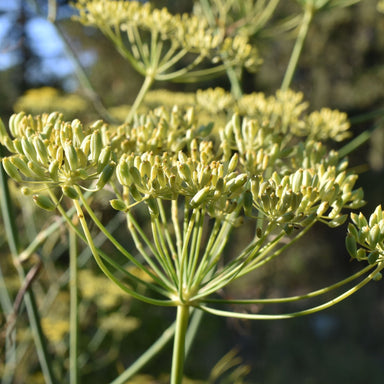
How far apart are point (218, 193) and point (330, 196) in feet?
0.71

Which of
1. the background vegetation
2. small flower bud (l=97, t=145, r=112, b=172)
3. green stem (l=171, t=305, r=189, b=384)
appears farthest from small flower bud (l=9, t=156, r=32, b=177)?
the background vegetation

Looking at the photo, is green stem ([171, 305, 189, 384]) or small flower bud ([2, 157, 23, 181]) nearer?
small flower bud ([2, 157, 23, 181])

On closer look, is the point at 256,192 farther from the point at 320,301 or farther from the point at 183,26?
the point at 320,301

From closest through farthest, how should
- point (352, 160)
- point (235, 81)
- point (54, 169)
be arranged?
1. point (54, 169)
2. point (235, 81)
3. point (352, 160)

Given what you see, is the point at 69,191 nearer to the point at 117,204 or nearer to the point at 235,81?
the point at 117,204

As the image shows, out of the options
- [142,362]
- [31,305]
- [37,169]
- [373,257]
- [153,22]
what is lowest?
Result: [142,362]

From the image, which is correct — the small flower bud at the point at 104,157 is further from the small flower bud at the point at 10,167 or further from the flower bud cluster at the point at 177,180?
the small flower bud at the point at 10,167

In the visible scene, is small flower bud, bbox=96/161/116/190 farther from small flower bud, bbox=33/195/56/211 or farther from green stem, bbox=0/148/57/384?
green stem, bbox=0/148/57/384

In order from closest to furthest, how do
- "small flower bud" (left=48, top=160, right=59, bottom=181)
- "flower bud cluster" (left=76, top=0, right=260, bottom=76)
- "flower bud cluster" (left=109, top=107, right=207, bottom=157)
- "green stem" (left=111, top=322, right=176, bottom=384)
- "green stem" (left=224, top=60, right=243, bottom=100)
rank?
"small flower bud" (left=48, top=160, right=59, bottom=181) → "flower bud cluster" (left=109, top=107, right=207, bottom=157) → "green stem" (left=111, top=322, right=176, bottom=384) → "flower bud cluster" (left=76, top=0, right=260, bottom=76) → "green stem" (left=224, top=60, right=243, bottom=100)

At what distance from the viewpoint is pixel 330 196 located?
2.84 ft

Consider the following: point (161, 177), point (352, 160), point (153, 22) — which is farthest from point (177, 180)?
point (352, 160)

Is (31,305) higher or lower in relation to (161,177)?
lower

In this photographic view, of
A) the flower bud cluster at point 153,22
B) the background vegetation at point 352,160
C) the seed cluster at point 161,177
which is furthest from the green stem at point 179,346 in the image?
the background vegetation at point 352,160

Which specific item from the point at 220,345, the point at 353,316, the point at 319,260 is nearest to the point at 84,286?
the point at 220,345
